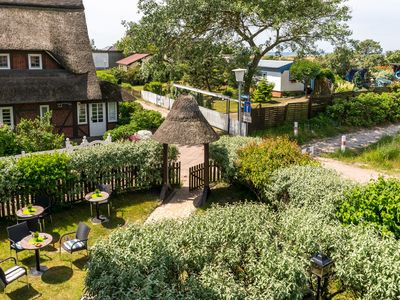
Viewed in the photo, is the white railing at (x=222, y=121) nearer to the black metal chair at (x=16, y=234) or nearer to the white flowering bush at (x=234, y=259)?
the black metal chair at (x=16, y=234)

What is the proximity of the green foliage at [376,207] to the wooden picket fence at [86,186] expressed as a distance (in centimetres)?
804

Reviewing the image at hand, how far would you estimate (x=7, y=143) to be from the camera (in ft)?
59.1

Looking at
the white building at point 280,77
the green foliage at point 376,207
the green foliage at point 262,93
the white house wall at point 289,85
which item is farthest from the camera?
the white house wall at point 289,85

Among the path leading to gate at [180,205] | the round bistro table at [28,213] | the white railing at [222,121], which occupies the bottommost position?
the path leading to gate at [180,205]

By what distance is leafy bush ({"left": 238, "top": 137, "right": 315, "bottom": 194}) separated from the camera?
42.4 ft

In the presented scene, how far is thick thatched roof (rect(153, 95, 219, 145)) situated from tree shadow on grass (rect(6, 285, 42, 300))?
6.58 m

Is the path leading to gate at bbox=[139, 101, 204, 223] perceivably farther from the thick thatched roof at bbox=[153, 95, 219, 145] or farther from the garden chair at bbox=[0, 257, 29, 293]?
the garden chair at bbox=[0, 257, 29, 293]

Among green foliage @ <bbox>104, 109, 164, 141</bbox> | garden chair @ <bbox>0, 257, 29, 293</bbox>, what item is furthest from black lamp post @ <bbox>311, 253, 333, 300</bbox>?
green foliage @ <bbox>104, 109, 164, 141</bbox>

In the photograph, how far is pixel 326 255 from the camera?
7348mm

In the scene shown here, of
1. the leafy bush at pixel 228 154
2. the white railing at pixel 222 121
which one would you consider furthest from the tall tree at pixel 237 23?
the leafy bush at pixel 228 154

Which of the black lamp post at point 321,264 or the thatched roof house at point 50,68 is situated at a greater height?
the thatched roof house at point 50,68

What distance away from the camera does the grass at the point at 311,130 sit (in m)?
23.2

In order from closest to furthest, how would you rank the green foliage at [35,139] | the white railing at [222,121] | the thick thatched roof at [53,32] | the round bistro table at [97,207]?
1. the round bistro table at [97,207]
2. the green foliage at [35,139]
3. the thick thatched roof at [53,32]
4. the white railing at [222,121]

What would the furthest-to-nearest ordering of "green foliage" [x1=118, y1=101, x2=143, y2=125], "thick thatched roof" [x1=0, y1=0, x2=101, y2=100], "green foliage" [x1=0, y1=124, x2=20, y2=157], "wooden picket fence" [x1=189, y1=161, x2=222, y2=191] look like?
"green foliage" [x1=118, y1=101, x2=143, y2=125]
"thick thatched roof" [x1=0, y1=0, x2=101, y2=100]
"green foliage" [x1=0, y1=124, x2=20, y2=157]
"wooden picket fence" [x1=189, y1=161, x2=222, y2=191]
